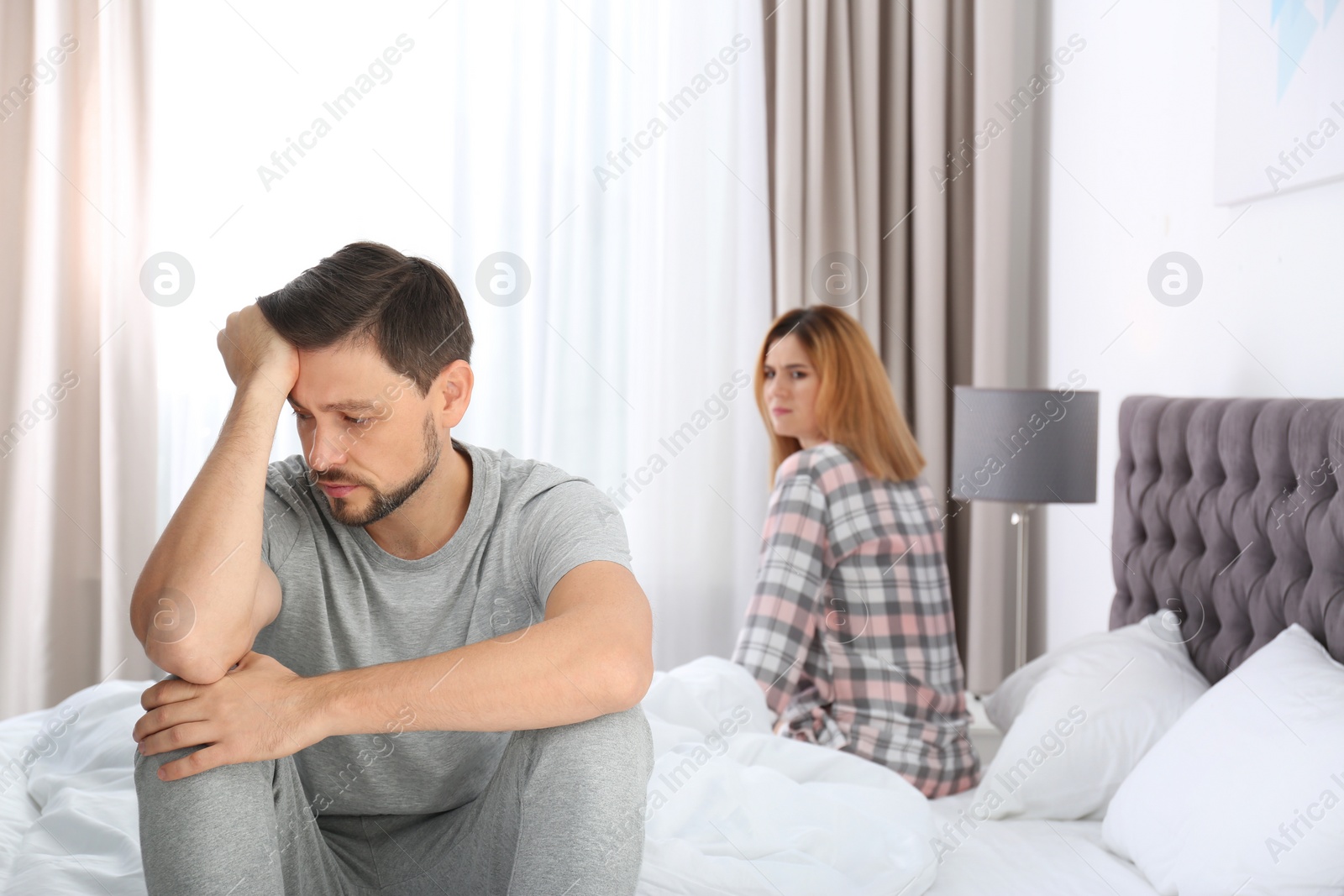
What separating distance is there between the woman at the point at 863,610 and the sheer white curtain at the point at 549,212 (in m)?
1.23

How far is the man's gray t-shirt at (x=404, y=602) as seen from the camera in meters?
1.31

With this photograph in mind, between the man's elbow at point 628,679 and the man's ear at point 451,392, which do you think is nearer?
the man's elbow at point 628,679

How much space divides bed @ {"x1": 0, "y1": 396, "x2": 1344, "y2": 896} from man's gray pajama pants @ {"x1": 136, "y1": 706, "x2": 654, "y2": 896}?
0.25 m

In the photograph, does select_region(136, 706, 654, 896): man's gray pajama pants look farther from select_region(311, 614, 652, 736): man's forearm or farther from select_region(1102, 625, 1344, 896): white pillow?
select_region(1102, 625, 1344, 896): white pillow

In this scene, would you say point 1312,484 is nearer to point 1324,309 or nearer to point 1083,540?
point 1324,309

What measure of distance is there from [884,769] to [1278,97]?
140cm

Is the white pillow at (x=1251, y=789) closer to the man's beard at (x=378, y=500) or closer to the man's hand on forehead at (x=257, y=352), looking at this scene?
the man's beard at (x=378, y=500)

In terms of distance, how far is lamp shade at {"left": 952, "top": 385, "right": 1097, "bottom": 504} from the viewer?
240cm

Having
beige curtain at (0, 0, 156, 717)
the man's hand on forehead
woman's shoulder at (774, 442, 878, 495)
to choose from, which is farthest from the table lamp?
beige curtain at (0, 0, 156, 717)

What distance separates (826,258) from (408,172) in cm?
135

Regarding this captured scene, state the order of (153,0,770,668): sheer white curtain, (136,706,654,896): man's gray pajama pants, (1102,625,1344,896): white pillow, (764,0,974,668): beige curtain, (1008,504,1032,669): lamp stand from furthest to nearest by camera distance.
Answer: (764,0,974,668): beige curtain, (153,0,770,668): sheer white curtain, (1008,504,1032,669): lamp stand, (1102,625,1344,896): white pillow, (136,706,654,896): man's gray pajama pants

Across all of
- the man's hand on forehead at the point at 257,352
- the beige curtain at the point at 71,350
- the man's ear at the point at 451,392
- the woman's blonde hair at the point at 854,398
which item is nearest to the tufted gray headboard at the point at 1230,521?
the woman's blonde hair at the point at 854,398

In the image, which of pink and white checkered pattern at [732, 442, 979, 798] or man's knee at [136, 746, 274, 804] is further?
pink and white checkered pattern at [732, 442, 979, 798]

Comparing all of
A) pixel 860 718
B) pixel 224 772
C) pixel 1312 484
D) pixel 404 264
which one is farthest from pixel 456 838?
pixel 1312 484
